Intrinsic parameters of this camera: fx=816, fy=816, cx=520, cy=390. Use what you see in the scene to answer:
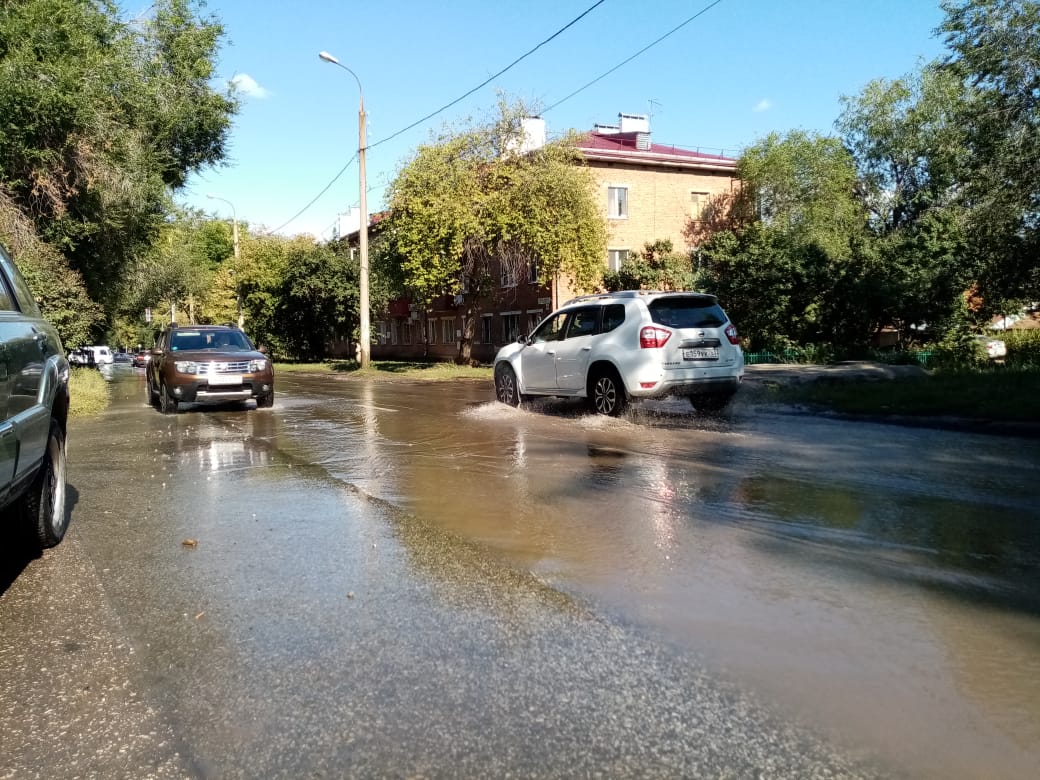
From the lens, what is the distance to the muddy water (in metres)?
2.94

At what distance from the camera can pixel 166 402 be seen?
14273 mm

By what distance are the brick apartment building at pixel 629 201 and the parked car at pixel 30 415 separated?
97.4 feet

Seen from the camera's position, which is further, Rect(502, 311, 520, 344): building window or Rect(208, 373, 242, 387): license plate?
Rect(502, 311, 520, 344): building window

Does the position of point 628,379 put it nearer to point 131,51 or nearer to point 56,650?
point 56,650

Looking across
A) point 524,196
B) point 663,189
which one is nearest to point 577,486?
point 524,196

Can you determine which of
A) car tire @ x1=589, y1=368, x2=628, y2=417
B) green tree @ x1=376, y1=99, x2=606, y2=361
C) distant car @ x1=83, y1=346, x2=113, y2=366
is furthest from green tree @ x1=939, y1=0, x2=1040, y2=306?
distant car @ x1=83, y1=346, x2=113, y2=366

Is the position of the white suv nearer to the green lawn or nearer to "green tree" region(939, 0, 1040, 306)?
the green lawn

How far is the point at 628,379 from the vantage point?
10.9 meters

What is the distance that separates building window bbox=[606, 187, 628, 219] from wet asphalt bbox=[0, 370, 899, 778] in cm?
3348

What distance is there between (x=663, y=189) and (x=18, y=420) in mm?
36902

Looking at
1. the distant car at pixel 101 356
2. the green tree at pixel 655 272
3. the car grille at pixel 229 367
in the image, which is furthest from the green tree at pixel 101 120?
the distant car at pixel 101 356

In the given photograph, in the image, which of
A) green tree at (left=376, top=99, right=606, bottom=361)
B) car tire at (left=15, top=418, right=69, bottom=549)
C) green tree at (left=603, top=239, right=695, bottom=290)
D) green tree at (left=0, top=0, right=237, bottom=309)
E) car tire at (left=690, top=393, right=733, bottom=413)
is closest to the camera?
car tire at (left=15, top=418, right=69, bottom=549)

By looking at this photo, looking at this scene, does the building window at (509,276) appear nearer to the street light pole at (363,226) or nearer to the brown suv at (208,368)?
the street light pole at (363,226)

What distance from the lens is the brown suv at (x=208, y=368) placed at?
13570 millimetres
